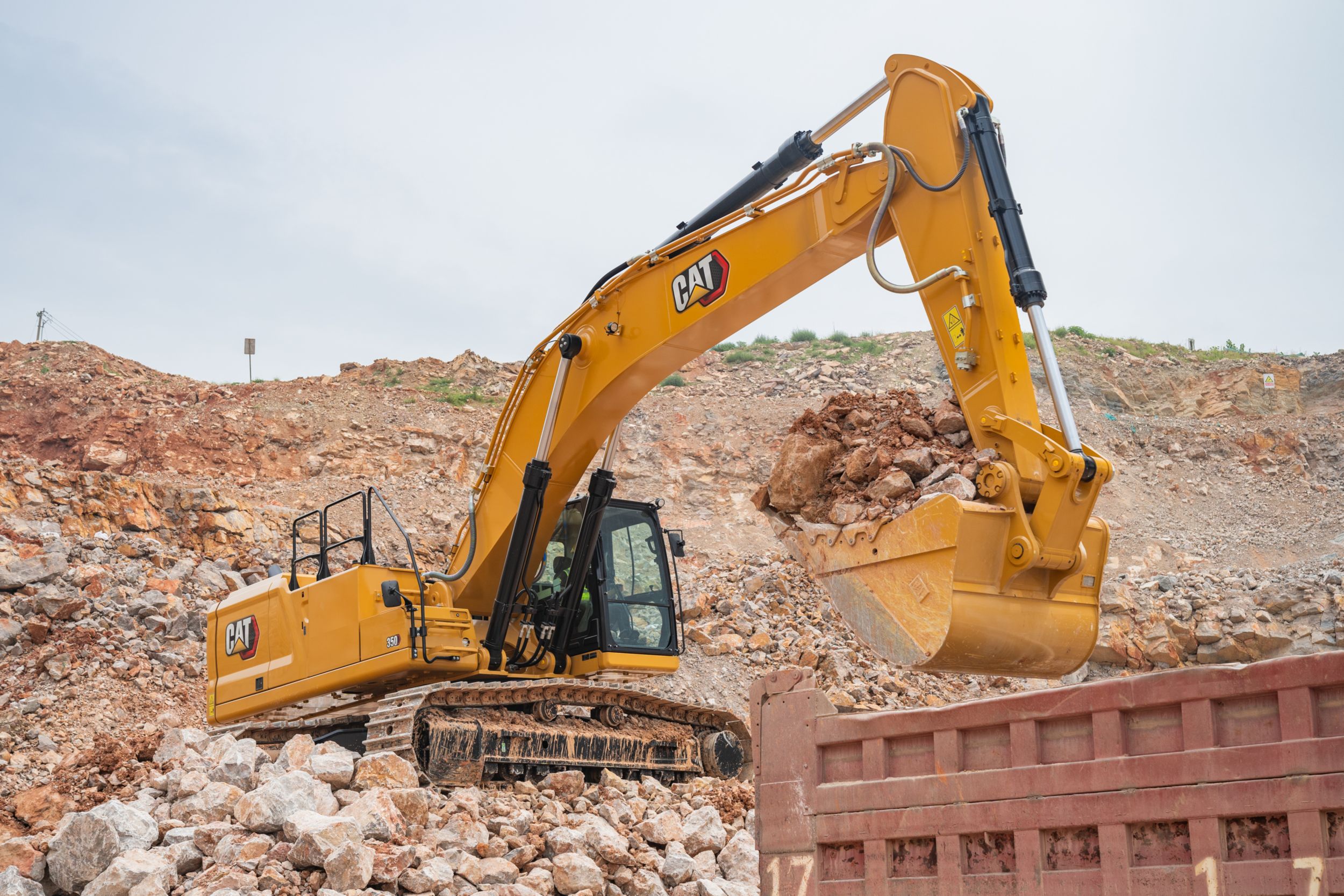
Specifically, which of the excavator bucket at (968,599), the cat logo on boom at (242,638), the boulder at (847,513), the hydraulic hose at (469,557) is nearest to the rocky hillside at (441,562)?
the boulder at (847,513)

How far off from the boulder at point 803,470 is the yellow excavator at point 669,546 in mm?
485

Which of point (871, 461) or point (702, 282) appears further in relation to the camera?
point (702, 282)

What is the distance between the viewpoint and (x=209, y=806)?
6.72 meters

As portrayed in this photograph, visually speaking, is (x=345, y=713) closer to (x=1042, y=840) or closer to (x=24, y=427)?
(x=1042, y=840)

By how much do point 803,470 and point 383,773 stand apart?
11.4 feet

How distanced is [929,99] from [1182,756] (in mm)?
3359

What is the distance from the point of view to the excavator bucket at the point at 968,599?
468cm

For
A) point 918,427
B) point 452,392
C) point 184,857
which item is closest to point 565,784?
point 184,857

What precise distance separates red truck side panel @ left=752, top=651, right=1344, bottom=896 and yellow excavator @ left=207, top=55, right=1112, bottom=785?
0.49m

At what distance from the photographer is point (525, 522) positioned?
27.4ft

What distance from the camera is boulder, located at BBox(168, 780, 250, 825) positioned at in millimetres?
6672

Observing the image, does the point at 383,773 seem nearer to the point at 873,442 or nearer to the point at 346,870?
the point at 346,870

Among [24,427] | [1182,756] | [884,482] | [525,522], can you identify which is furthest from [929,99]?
[24,427]

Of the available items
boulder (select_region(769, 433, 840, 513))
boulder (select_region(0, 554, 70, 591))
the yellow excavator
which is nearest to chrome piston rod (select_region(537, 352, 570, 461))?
the yellow excavator
